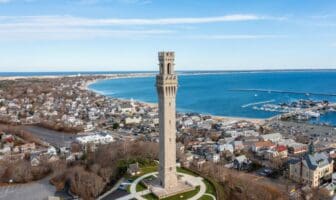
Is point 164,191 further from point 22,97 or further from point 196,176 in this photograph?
point 22,97

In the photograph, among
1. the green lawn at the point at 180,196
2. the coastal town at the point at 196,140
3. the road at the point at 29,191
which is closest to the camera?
the green lawn at the point at 180,196

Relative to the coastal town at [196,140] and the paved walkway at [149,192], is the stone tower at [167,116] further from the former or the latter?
the coastal town at [196,140]

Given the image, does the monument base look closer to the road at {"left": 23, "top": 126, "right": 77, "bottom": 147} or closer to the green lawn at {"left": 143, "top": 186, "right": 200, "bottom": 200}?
the green lawn at {"left": 143, "top": 186, "right": 200, "bottom": 200}

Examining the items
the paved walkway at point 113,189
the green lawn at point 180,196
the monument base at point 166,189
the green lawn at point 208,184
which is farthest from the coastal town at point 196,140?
the green lawn at point 180,196

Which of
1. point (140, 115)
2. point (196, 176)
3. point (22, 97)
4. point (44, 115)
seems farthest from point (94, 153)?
point (22, 97)

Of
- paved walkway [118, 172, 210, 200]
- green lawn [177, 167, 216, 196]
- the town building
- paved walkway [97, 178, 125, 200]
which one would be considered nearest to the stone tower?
paved walkway [118, 172, 210, 200]

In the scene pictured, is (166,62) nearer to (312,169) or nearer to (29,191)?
(312,169)

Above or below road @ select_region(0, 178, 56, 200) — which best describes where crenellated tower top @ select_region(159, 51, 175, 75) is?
above
